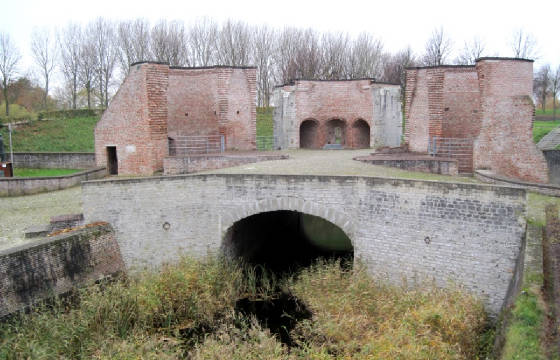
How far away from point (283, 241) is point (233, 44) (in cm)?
2489

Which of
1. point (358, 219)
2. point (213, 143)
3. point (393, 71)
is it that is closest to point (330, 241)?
point (358, 219)

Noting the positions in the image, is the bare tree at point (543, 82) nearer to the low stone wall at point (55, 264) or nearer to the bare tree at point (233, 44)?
the bare tree at point (233, 44)

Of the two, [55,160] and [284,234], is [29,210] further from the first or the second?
[284,234]

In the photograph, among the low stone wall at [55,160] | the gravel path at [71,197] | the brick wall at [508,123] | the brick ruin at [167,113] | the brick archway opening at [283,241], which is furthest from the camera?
the low stone wall at [55,160]

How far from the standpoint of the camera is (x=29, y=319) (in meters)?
8.00

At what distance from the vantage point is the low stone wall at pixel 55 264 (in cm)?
819

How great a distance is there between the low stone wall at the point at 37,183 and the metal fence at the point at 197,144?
323 centimetres

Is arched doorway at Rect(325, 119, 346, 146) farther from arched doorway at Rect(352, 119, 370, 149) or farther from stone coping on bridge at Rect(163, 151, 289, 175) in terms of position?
stone coping on bridge at Rect(163, 151, 289, 175)

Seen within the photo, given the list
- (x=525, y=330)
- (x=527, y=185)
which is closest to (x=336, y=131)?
(x=527, y=185)

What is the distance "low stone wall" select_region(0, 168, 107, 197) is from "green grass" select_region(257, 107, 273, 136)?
17107 mm

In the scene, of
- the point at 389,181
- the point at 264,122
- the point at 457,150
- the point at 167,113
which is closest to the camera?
the point at 389,181

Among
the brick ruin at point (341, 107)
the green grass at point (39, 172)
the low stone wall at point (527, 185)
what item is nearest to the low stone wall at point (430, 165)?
the low stone wall at point (527, 185)

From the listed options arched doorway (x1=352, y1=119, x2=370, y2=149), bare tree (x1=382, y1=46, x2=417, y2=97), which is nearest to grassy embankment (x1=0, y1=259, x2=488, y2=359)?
arched doorway (x1=352, y1=119, x2=370, y2=149)

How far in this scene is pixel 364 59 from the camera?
1462 inches
